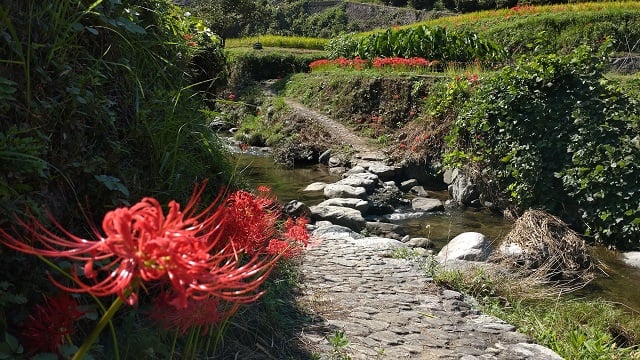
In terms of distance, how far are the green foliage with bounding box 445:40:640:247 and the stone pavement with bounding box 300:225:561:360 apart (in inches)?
160

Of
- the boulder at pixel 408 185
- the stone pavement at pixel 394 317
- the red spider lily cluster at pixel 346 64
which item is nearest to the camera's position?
the stone pavement at pixel 394 317

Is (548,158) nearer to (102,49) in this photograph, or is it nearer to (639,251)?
(639,251)

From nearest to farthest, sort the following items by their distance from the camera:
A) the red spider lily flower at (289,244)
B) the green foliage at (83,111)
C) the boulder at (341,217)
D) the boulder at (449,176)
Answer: the green foliage at (83,111) < the red spider lily flower at (289,244) < the boulder at (341,217) < the boulder at (449,176)

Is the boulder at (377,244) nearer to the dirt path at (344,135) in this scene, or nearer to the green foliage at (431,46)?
the dirt path at (344,135)

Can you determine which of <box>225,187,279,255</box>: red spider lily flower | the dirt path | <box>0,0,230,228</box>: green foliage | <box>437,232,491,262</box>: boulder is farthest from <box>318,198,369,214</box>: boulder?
<box>225,187,279,255</box>: red spider lily flower

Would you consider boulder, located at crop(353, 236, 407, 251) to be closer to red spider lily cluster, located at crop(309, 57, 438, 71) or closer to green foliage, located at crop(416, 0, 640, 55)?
red spider lily cluster, located at crop(309, 57, 438, 71)

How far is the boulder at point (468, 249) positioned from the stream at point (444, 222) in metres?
0.99

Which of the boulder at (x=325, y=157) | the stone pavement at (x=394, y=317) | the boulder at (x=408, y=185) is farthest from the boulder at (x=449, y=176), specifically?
the stone pavement at (x=394, y=317)

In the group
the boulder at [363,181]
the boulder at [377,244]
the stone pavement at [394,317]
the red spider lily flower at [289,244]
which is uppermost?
the red spider lily flower at [289,244]

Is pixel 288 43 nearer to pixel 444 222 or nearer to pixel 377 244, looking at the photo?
pixel 444 222

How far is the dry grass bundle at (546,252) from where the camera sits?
7238mm

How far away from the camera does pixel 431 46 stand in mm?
19984

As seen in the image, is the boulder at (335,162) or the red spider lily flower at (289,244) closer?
the red spider lily flower at (289,244)

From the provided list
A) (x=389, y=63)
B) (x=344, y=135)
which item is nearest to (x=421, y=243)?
(x=344, y=135)
